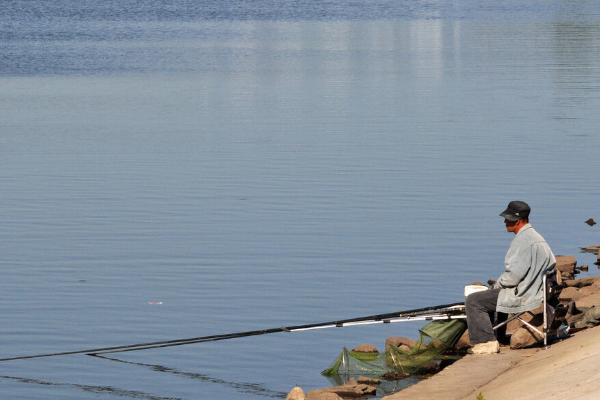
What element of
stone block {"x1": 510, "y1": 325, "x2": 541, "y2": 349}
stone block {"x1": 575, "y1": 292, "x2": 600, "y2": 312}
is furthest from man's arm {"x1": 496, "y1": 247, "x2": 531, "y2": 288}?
stone block {"x1": 575, "y1": 292, "x2": 600, "y2": 312}

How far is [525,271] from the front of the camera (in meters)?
11.8

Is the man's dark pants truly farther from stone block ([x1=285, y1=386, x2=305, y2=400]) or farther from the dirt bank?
stone block ([x1=285, y1=386, x2=305, y2=400])

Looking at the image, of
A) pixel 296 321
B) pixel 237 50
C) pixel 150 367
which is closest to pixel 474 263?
pixel 296 321

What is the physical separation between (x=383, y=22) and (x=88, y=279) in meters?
53.9

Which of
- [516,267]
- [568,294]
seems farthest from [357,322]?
[568,294]

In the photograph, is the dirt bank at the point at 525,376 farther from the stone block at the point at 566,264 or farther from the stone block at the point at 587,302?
the stone block at the point at 566,264

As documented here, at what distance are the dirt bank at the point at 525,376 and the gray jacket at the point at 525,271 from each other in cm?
46

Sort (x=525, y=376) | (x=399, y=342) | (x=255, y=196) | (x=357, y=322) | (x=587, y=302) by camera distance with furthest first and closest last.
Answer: (x=255, y=196), (x=587, y=302), (x=399, y=342), (x=357, y=322), (x=525, y=376)

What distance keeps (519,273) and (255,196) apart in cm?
1059

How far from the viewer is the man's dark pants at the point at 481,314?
12.2 metres

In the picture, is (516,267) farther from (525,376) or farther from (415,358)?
(415,358)

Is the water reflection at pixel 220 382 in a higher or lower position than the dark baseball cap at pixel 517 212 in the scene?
lower

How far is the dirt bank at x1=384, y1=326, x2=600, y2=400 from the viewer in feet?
32.5

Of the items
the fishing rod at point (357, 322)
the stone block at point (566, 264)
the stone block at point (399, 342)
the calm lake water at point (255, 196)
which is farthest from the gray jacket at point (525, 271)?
the stone block at point (566, 264)
